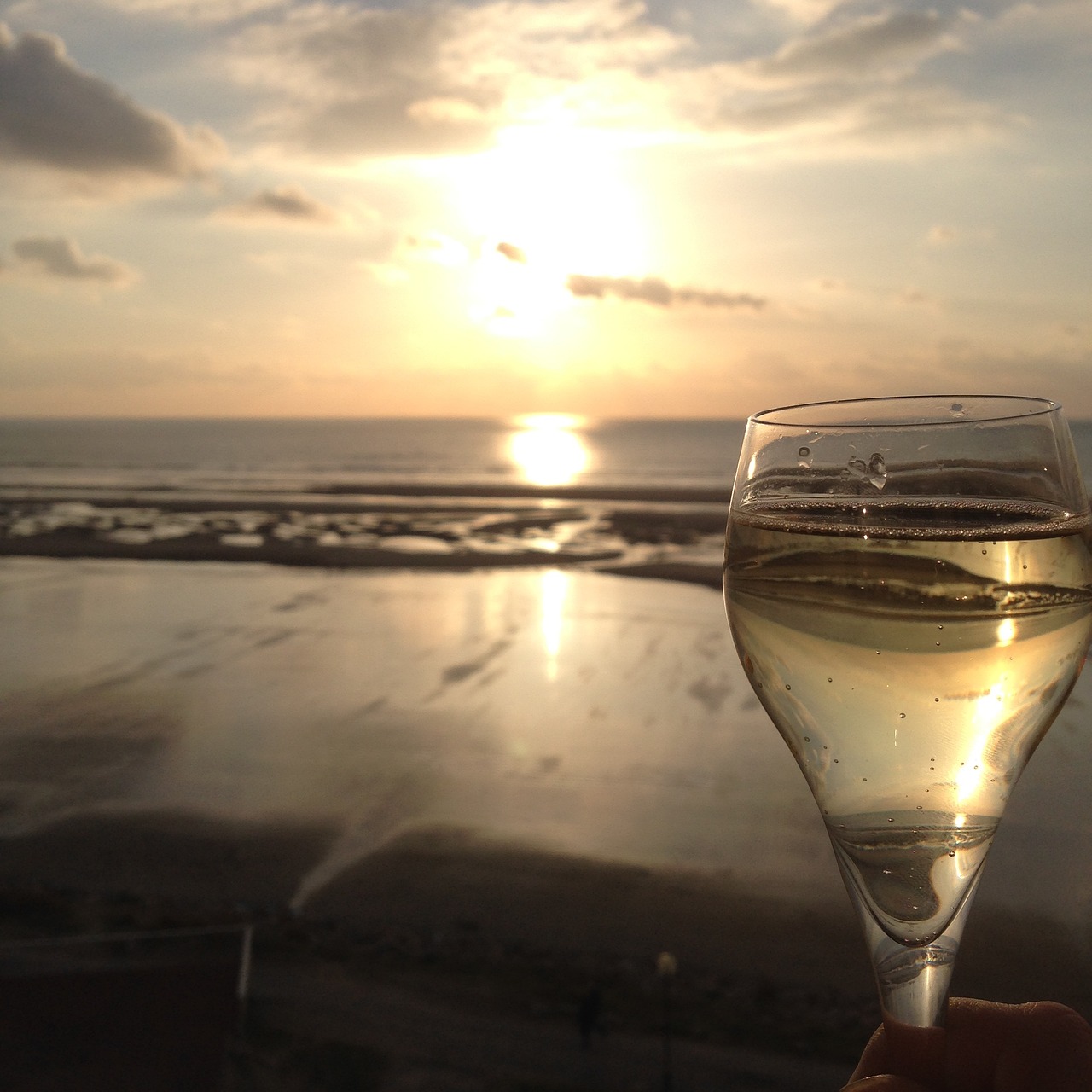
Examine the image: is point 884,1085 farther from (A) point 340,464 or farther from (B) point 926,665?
(A) point 340,464

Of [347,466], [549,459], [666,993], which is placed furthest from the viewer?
[549,459]

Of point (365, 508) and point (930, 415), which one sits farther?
point (365, 508)

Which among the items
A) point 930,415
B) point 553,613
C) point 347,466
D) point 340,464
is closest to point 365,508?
point 553,613

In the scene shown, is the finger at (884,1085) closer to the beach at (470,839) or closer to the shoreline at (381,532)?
the beach at (470,839)

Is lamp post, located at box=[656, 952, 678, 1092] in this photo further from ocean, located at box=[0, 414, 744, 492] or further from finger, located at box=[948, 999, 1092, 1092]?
ocean, located at box=[0, 414, 744, 492]

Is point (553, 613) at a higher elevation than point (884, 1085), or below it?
below

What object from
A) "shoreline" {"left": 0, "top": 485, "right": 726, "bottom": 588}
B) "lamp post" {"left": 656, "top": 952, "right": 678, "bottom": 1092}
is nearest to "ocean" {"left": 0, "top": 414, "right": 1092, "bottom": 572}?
"shoreline" {"left": 0, "top": 485, "right": 726, "bottom": 588}
